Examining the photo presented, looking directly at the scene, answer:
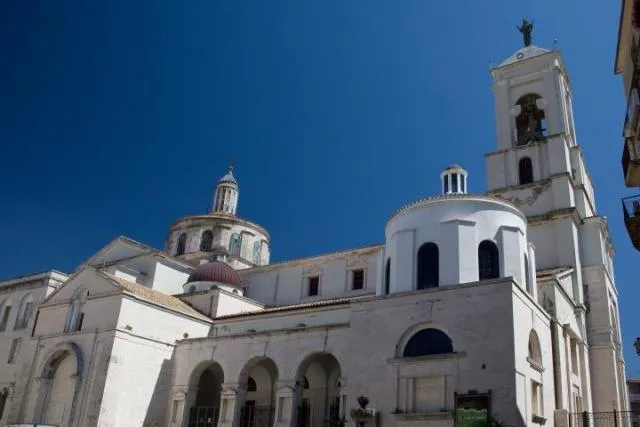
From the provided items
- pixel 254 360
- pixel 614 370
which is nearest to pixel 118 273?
pixel 254 360

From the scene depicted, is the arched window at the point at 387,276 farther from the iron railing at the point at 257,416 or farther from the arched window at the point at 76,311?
the arched window at the point at 76,311

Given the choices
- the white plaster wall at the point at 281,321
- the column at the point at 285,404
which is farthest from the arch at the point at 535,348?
the column at the point at 285,404

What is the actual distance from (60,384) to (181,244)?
51.2ft

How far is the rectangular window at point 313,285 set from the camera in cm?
3159

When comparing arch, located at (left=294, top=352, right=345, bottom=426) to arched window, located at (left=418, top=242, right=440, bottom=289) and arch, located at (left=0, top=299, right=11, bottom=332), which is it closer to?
arched window, located at (left=418, top=242, right=440, bottom=289)

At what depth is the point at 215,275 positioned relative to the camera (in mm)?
31188

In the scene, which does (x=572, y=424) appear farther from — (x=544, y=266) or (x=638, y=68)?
(x=638, y=68)

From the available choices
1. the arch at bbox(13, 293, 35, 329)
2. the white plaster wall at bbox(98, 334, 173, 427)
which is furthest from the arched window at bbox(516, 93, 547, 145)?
the arch at bbox(13, 293, 35, 329)

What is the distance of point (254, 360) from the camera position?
2427 cm

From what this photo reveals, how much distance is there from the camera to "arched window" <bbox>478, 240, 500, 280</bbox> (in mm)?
19625

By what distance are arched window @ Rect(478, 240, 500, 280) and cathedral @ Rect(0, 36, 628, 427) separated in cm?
5

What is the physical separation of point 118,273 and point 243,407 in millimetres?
11926

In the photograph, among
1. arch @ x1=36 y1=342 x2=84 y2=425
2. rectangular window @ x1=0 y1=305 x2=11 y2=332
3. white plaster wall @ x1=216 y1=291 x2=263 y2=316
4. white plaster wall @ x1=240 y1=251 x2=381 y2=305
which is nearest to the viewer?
arch @ x1=36 y1=342 x2=84 y2=425

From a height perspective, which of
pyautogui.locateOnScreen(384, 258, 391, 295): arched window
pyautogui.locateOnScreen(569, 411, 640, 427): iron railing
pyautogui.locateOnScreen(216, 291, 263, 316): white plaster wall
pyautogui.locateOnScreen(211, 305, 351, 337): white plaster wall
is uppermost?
pyautogui.locateOnScreen(216, 291, 263, 316): white plaster wall
